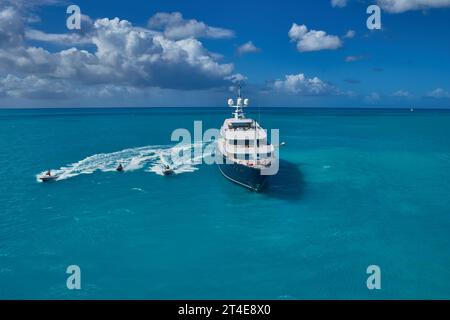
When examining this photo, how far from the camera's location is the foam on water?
195ft

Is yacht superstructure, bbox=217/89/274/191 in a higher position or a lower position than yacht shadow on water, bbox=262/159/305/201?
higher

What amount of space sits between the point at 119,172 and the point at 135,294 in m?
35.4

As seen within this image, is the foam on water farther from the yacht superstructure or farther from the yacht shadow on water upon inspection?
the yacht shadow on water

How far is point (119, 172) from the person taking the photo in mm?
57969

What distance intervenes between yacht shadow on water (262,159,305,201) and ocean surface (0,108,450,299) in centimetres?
26

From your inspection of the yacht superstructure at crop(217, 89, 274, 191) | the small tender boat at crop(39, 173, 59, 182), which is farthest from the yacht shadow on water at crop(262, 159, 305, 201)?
the small tender boat at crop(39, 173, 59, 182)

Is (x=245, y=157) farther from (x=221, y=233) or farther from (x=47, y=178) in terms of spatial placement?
(x=47, y=178)

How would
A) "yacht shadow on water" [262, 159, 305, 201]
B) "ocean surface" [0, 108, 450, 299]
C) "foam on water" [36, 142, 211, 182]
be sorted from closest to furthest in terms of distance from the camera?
"ocean surface" [0, 108, 450, 299], "yacht shadow on water" [262, 159, 305, 201], "foam on water" [36, 142, 211, 182]

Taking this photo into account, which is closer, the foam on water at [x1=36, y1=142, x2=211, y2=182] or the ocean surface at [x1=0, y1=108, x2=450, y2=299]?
the ocean surface at [x1=0, y1=108, x2=450, y2=299]

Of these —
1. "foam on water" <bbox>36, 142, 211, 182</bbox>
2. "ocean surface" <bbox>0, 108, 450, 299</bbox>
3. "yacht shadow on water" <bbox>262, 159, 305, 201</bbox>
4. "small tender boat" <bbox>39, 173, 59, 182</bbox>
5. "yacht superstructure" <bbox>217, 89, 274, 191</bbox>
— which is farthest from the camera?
"foam on water" <bbox>36, 142, 211, 182</bbox>

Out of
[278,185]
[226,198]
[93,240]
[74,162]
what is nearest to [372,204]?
[278,185]

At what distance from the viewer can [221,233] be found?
35.2 metres

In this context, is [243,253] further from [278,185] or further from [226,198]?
[278,185]

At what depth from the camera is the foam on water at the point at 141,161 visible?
195ft
